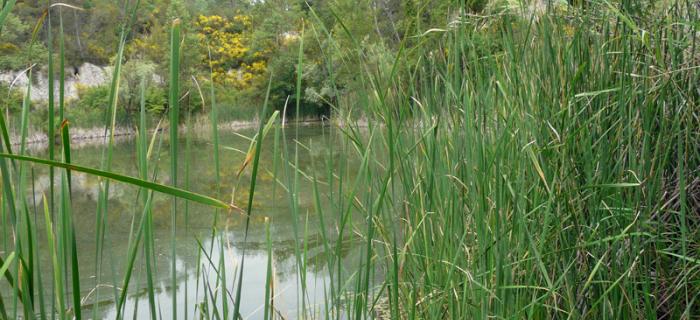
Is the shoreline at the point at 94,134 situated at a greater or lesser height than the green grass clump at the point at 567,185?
lesser

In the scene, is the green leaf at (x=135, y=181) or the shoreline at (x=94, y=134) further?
the shoreline at (x=94, y=134)

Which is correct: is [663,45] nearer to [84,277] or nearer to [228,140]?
[84,277]

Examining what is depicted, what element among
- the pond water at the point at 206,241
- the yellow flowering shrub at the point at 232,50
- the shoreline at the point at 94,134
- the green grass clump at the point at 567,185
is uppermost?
the yellow flowering shrub at the point at 232,50

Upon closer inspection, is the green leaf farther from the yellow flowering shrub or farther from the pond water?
the yellow flowering shrub

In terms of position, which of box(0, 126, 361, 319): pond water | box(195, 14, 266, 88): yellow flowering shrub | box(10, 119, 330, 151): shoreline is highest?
box(195, 14, 266, 88): yellow flowering shrub

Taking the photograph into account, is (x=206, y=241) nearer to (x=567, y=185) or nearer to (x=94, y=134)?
(x=567, y=185)

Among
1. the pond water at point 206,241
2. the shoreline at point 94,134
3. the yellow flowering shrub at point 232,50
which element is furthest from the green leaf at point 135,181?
the yellow flowering shrub at point 232,50

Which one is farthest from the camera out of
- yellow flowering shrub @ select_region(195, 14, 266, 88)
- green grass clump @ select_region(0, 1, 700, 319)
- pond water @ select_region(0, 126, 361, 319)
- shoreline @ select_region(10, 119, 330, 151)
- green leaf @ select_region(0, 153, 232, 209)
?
yellow flowering shrub @ select_region(195, 14, 266, 88)

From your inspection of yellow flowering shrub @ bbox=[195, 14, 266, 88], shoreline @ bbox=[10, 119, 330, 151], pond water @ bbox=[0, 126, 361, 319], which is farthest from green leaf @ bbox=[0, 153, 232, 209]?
yellow flowering shrub @ bbox=[195, 14, 266, 88]

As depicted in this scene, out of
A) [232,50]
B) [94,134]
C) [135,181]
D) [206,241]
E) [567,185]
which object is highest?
[232,50]

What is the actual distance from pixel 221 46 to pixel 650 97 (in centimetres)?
2125

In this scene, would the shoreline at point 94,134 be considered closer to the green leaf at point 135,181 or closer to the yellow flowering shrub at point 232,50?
the yellow flowering shrub at point 232,50

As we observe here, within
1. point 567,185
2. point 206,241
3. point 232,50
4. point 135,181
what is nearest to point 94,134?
point 206,241

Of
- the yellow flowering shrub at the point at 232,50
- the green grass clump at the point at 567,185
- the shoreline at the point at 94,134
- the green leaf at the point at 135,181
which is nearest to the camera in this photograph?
the green leaf at the point at 135,181
